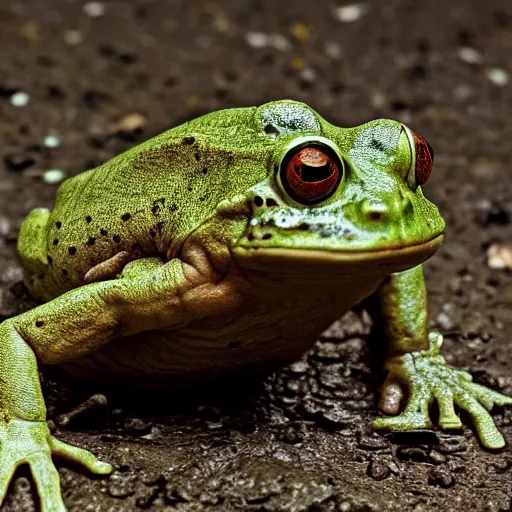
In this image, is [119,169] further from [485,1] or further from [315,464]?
[485,1]

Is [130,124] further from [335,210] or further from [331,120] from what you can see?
[335,210]

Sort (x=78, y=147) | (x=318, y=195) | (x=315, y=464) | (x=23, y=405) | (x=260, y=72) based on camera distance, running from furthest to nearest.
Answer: (x=260, y=72), (x=78, y=147), (x=315, y=464), (x=23, y=405), (x=318, y=195)

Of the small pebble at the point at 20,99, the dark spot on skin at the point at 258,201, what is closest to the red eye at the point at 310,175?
the dark spot on skin at the point at 258,201

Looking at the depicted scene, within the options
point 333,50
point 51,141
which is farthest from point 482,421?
point 333,50

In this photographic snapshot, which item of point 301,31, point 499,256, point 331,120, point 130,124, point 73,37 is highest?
point 73,37

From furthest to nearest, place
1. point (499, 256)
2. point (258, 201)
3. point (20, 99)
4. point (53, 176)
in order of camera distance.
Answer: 1. point (20, 99)
2. point (53, 176)
3. point (499, 256)
4. point (258, 201)

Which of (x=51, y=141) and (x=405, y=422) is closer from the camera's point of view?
(x=405, y=422)

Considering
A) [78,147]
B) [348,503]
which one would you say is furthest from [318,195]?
[78,147]
